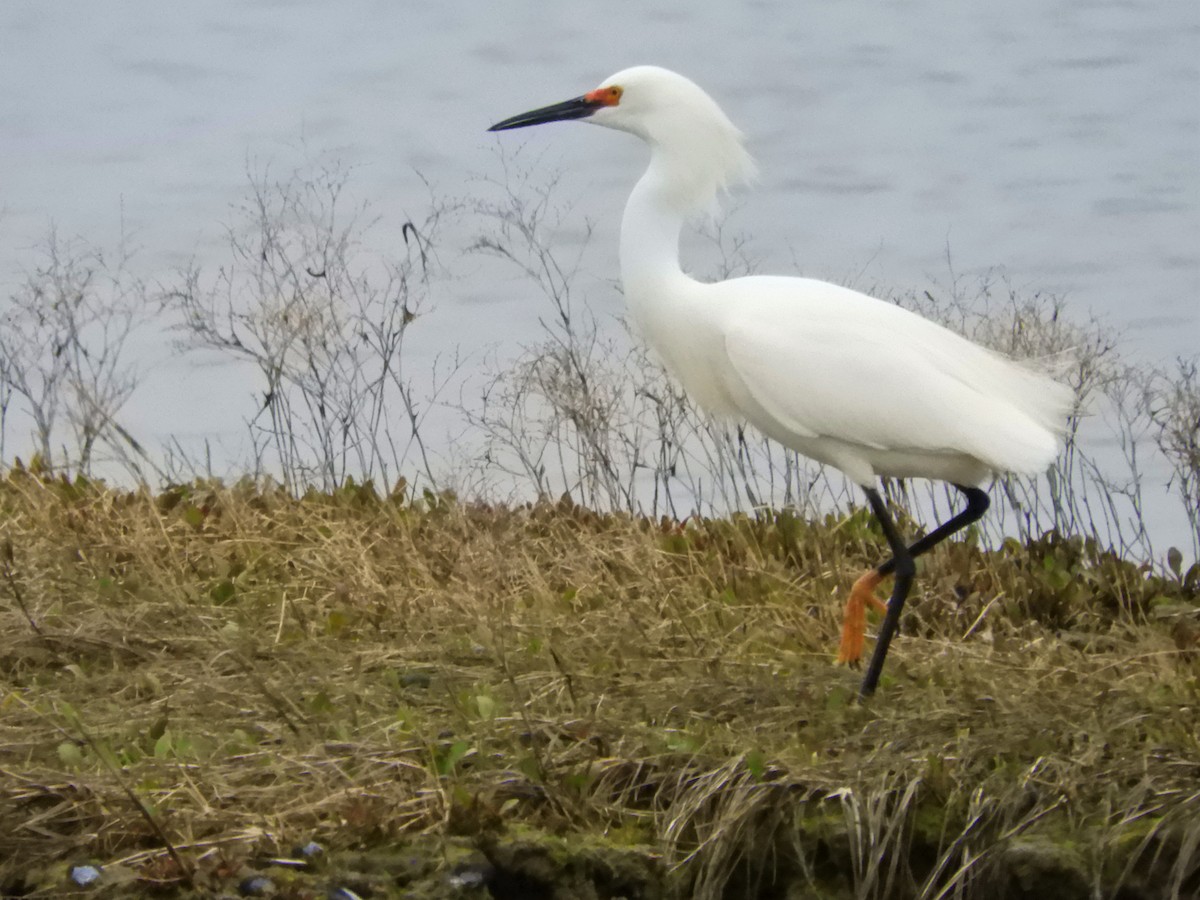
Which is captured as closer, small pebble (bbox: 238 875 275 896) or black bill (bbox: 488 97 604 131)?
small pebble (bbox: 238 875 275 896)

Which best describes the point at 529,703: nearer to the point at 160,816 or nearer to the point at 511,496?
the point at 160,816

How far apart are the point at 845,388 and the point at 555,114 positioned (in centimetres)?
146

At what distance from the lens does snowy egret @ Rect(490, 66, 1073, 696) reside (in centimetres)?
522

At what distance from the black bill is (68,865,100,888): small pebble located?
3104 millimetres

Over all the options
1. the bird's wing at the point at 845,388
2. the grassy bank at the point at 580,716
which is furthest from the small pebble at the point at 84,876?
the bird's wing at the point at 845,388

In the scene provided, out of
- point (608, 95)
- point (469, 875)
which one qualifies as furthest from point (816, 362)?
point (469, 875)

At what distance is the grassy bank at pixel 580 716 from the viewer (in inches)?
151

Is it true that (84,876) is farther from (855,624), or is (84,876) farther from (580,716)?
Answer: (855,624)

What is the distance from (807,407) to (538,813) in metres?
1.79

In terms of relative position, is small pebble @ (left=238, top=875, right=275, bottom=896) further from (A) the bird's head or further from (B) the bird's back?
(A) the bird's head

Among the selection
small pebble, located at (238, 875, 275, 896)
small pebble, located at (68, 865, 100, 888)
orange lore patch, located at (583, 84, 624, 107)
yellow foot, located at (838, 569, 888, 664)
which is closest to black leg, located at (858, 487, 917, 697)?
yellow foot, located at (838, 569, 888, 664)

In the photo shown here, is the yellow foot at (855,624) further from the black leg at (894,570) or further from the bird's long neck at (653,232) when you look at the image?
the bird's long neck at (653,232)

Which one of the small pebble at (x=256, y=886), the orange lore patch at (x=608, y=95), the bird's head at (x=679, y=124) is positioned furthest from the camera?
the orange lore patch at (x=608, y=95)

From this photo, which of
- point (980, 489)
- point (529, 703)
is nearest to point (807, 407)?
point (980, 489)
